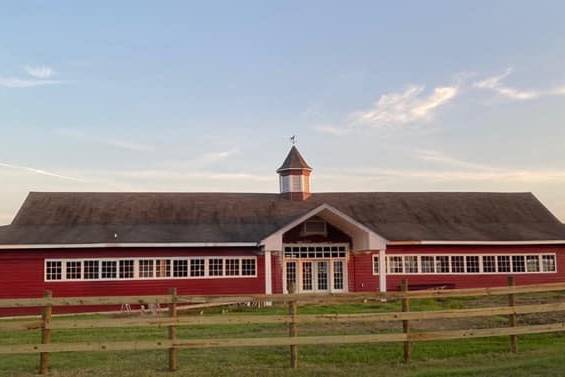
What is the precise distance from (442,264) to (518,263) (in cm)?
356

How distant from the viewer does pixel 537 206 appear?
33531mm

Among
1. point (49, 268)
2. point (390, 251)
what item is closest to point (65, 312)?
point (49, 268)

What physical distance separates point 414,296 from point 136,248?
56.0ft

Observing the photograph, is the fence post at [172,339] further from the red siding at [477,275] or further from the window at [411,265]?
the window at [411,265]

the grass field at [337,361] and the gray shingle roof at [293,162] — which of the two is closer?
the grass field at [337,361]

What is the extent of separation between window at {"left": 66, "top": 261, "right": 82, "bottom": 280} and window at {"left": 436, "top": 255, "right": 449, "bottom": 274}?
49.0 feet

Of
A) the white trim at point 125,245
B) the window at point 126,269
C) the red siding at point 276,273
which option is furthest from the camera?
the red siding at point 276,273

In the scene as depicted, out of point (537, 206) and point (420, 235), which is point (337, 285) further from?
point (537, 206)

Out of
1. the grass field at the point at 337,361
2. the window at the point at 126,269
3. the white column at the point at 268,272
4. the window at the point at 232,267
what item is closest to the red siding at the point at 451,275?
the white column at the point at 268,272

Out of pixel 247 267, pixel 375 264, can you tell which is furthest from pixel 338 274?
pixel 247 267

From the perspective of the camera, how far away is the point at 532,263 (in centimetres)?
3008

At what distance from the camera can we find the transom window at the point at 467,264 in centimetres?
2920

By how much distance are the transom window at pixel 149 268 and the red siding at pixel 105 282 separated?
175 millimetres

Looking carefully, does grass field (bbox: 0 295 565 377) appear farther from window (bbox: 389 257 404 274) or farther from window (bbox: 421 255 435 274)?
window (bbox: 421 255 435 274)
